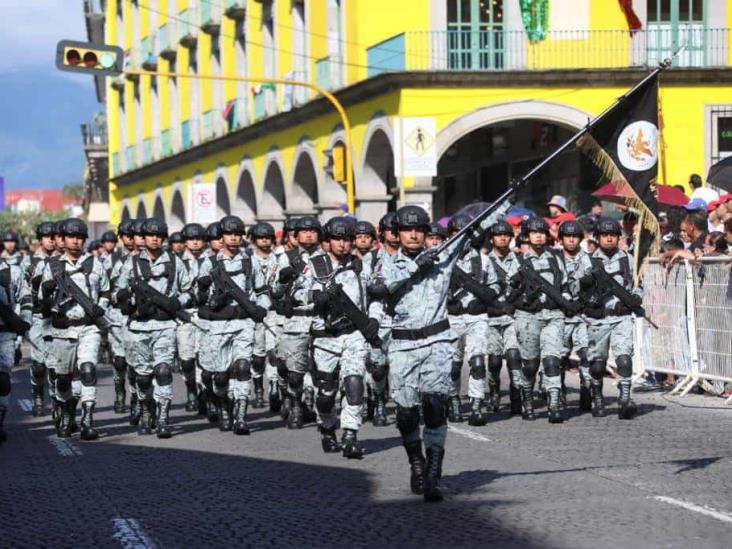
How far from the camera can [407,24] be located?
109 feet

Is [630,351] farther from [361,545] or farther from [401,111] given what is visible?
[401,111]

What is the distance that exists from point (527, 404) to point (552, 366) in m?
0.51

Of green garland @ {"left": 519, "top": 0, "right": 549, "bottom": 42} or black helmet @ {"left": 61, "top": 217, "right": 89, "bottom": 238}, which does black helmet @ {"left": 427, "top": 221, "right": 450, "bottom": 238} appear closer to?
black helmet @ {"left": 61, "top": 217, "right": 89, "bottom": 238}

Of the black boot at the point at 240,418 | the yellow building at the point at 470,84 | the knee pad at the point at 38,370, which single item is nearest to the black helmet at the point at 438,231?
the black boot at the point at 240,418

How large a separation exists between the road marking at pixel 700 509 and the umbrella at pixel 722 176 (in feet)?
24.7

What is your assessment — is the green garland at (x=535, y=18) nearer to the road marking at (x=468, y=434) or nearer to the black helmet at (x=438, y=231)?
the black helmet at (x=438, y=231)

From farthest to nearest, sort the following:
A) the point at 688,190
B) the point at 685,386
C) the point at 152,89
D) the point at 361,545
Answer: the point at 152,89 < the point at 688,190 < the point at 685,386 < the point at 361,545

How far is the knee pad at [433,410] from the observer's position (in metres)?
10.1

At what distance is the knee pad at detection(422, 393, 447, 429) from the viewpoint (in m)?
10.1

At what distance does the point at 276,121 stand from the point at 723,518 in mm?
Answer: 32680

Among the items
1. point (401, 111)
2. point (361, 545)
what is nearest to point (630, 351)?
point (361, 545)

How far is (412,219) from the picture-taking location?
10266 millimetres

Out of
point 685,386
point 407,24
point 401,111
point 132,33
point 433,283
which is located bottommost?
point 685,386

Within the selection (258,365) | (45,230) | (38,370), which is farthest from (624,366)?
(45,230)
